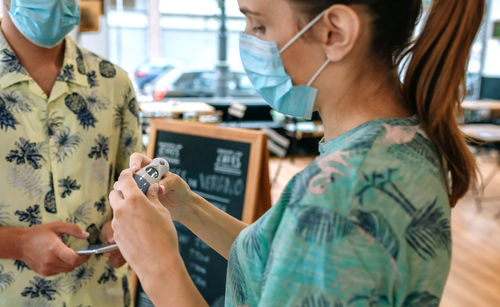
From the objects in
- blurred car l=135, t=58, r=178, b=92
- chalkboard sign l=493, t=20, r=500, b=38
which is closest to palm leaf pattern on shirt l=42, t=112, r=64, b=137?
blurred car l=135, t=58, r=178, b=92

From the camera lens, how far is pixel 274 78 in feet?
2.82

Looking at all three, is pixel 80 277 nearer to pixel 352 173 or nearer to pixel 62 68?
pixel 62 68

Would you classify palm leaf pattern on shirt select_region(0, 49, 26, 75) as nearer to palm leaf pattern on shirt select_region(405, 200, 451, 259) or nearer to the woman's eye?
the woman's eye

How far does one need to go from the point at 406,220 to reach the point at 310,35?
0.34 m

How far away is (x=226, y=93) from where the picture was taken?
8.85 metres

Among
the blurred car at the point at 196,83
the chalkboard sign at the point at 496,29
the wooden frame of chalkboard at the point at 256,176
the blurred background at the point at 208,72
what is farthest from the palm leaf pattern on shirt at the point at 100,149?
the chalkboard sign at the point at 496,29

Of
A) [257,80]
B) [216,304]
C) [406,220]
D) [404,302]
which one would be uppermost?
[257,80]

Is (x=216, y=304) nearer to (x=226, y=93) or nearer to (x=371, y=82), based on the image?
(x=371, y=82)

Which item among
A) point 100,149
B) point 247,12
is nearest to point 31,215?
point 100,149

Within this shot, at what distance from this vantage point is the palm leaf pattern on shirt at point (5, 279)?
1.26 m

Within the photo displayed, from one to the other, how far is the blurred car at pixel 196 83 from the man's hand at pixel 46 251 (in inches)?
294

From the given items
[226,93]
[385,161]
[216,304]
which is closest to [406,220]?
[385,161]

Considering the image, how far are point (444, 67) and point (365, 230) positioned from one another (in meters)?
0.30

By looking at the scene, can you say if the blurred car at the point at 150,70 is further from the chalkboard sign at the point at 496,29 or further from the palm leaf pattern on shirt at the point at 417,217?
the palm leaf pattern on shirt at the point at 417,217
